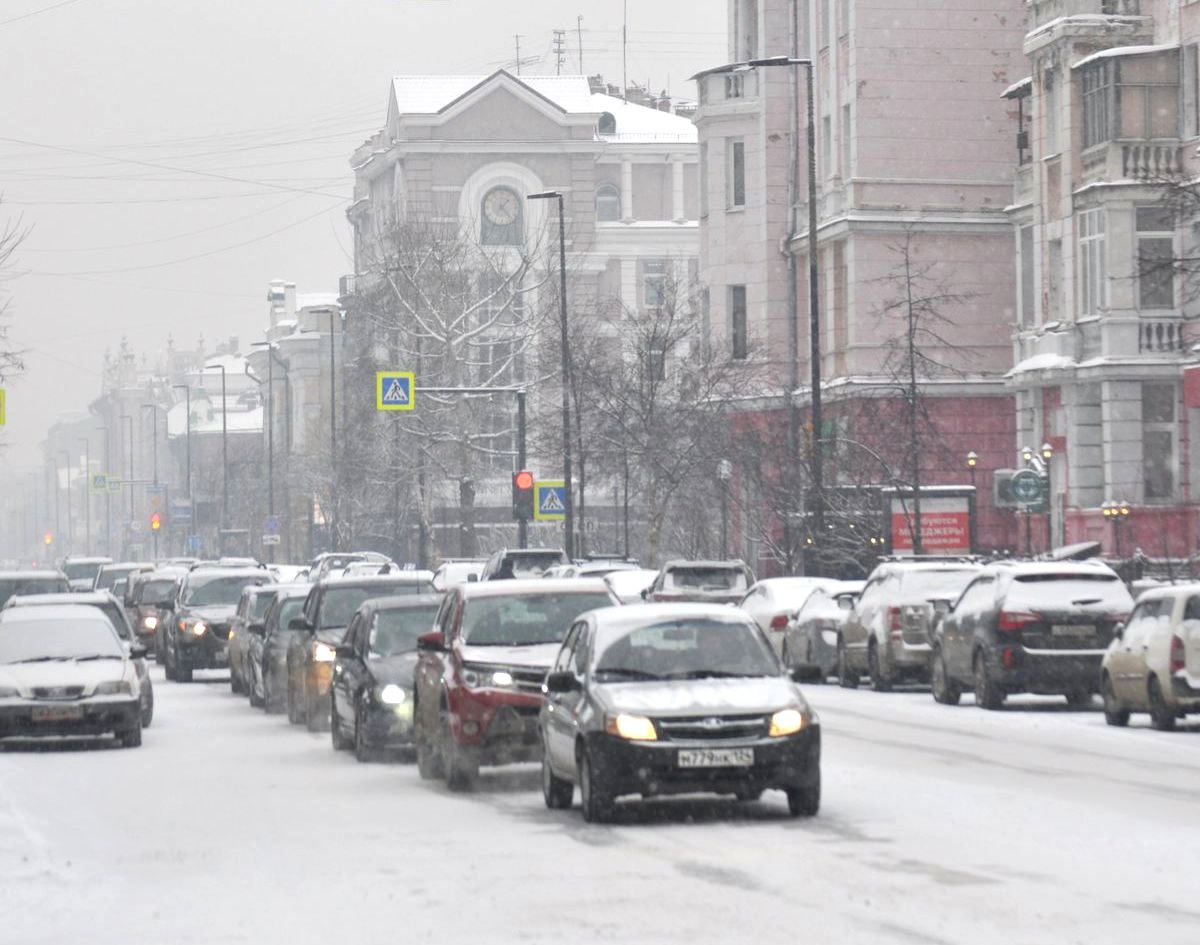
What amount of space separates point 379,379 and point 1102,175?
2003 cm

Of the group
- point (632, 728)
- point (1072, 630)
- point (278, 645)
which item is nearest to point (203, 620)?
point (278, 645)

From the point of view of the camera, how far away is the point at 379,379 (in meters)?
64.0

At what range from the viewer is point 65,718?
2612 cm

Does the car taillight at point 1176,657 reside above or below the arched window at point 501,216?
below

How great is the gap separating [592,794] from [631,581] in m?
31.3

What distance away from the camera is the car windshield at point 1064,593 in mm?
29234

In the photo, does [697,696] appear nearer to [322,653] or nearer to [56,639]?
[322,653]

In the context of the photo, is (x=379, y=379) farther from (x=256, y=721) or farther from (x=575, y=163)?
(x=575, y=163)

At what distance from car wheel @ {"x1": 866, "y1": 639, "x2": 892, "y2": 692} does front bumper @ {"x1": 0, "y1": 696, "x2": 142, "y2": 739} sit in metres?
11.7

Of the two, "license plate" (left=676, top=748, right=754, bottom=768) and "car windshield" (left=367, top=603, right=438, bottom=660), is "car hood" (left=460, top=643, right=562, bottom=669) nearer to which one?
"car windshield" (left=367, top=603, right=438, bottom=660)

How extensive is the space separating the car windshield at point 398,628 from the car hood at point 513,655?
3379 mm

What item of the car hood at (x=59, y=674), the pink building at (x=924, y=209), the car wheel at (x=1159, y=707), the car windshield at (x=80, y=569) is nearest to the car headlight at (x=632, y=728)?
the car wheel at (x=1159, y=707)

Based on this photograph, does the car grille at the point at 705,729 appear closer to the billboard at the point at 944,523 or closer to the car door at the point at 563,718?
the car door at the point at 563,718

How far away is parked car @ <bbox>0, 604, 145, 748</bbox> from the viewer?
2612 centimetres
